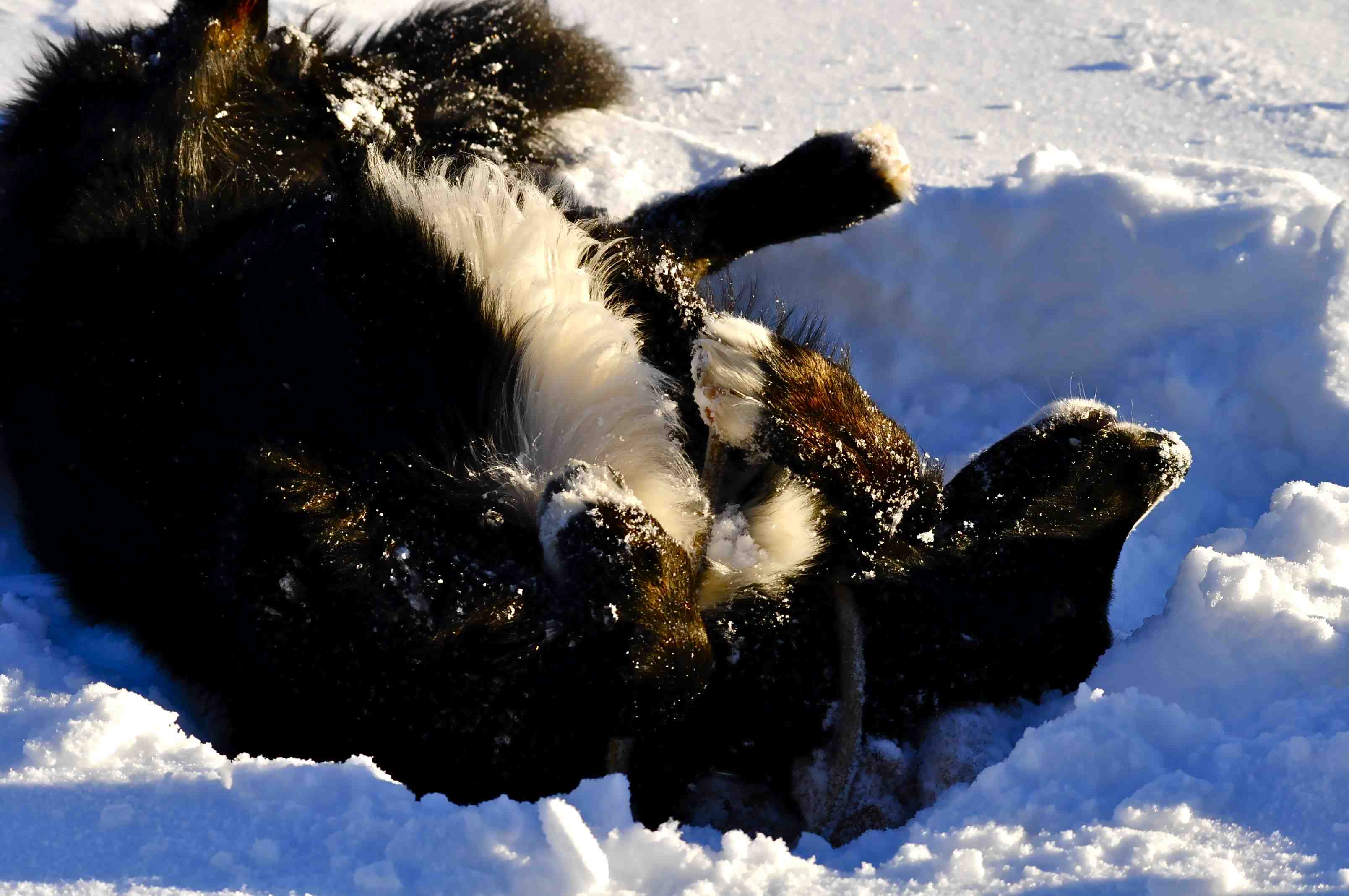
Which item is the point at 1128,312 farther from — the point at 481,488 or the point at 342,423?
the point at 342,423

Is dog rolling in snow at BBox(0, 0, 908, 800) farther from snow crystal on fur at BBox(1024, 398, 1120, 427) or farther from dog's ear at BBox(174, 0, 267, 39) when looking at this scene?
snow crystal on fur at BBox(1024, 398, 1120, 427)

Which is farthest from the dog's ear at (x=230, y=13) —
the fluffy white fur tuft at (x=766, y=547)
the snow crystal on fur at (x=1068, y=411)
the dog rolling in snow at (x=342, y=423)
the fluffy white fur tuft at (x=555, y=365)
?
the snow crystal on fur at (x=1068, y=411)

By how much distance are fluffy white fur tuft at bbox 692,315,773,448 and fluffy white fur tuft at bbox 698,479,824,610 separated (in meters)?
0.13

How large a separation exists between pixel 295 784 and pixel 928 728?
1041 millimetres

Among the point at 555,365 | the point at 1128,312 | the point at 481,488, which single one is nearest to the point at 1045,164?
the point at 1128,312

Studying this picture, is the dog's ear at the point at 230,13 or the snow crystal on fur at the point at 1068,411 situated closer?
the snow crystal on fur at the point at 1068,411

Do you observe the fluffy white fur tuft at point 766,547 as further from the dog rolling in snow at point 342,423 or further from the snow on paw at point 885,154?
the snow on paw at point 885,154

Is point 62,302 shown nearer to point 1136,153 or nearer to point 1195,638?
point 1195,638

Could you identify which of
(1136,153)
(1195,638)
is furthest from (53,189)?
(1136,153)

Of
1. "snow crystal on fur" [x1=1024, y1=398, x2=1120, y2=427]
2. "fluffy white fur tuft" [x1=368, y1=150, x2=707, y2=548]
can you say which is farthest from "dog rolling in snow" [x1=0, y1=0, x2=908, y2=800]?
"snow crystal on fur" [x1=1024, y1=398, x2=1120, y2=427]

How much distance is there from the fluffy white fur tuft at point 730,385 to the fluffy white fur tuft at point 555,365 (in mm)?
113

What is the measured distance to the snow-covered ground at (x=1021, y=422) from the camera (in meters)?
1.38

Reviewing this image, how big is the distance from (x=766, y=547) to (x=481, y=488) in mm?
471

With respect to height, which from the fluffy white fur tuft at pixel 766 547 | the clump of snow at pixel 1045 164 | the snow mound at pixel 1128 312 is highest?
the clump of snow at pixel 1045 164
